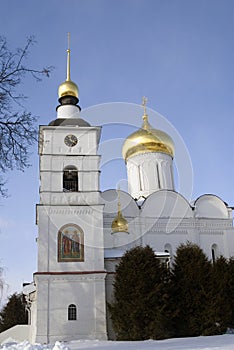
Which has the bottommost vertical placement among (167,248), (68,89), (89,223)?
(167,248)

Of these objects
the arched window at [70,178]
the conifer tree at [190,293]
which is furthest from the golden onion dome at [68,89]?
the conifer tree at [190,293]

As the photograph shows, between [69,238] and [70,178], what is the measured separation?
9.83 feet

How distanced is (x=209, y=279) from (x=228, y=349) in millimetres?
7946

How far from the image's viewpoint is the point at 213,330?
15.6 m

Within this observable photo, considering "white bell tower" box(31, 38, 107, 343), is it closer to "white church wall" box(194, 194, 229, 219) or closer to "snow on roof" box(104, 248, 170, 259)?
"snow on roof" box(104, 248, 170, 259)

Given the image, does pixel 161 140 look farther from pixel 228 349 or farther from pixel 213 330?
pixel 228 349

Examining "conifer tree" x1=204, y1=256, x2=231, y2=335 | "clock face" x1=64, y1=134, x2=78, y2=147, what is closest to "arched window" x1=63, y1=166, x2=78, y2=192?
"clock face" x1=64, y1=134, x2=78, y2=147

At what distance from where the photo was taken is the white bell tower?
17.0 metres

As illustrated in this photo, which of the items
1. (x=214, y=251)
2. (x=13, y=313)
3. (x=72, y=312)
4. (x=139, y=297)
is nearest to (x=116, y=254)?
(x=72, y=312)

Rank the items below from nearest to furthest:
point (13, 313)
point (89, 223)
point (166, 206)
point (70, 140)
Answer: point (89, 223)
point (70, 140)
point (166, 206)
point (13, 313)

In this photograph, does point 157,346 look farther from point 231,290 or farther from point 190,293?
point 231,290

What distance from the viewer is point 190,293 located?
647 inches

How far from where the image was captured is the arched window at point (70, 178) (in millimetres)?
19562

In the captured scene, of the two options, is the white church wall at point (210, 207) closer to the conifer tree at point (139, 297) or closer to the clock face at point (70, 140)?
the conifer tree at point (139, 297)
